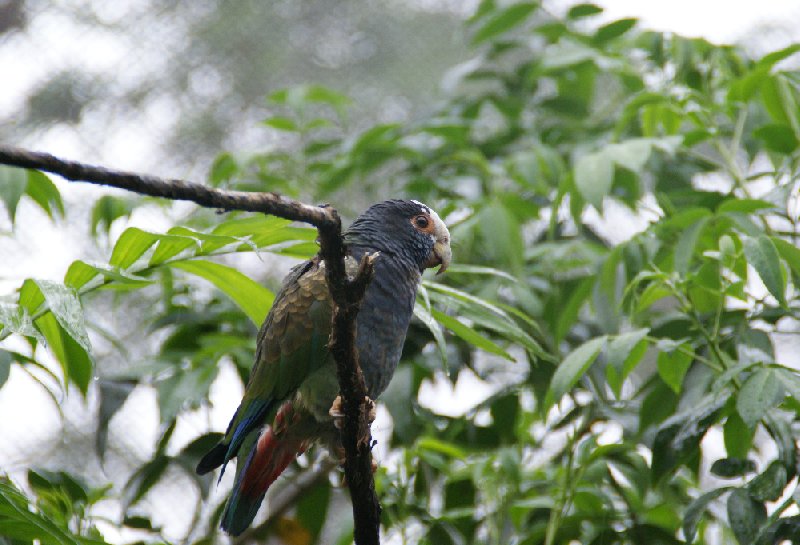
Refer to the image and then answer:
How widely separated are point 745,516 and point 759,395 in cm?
27

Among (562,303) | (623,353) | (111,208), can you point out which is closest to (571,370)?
(623,353)

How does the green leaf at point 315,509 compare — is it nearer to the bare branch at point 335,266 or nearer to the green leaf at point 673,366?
the bare branch at point 335,266

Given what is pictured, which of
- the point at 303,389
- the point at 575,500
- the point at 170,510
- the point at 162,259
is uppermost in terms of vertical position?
the point at 162,259

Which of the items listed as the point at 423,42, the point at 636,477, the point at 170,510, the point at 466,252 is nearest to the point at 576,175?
the point at 466,252

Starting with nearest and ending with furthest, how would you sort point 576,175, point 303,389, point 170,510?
point 303,389 < point 576,175 < point 170,510

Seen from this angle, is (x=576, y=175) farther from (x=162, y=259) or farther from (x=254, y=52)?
(x=254, y=52)

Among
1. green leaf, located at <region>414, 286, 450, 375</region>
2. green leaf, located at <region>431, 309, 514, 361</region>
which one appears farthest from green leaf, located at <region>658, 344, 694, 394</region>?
green leaf, located at <region>414, 286, 450, 375</region>

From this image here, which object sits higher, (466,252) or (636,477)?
(466,252)

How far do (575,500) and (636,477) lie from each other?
6.7 inches

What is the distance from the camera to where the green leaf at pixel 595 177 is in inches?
78.5

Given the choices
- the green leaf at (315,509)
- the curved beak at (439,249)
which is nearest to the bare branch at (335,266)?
the curved beak at (439,249)

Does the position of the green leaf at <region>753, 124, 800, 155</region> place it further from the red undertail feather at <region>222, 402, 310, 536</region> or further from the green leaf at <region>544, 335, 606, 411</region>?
the red undertail feather at <region>222, 402, 310, 536</region>

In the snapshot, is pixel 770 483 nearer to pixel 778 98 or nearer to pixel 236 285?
pixel 778 98

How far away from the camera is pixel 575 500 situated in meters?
2.14
